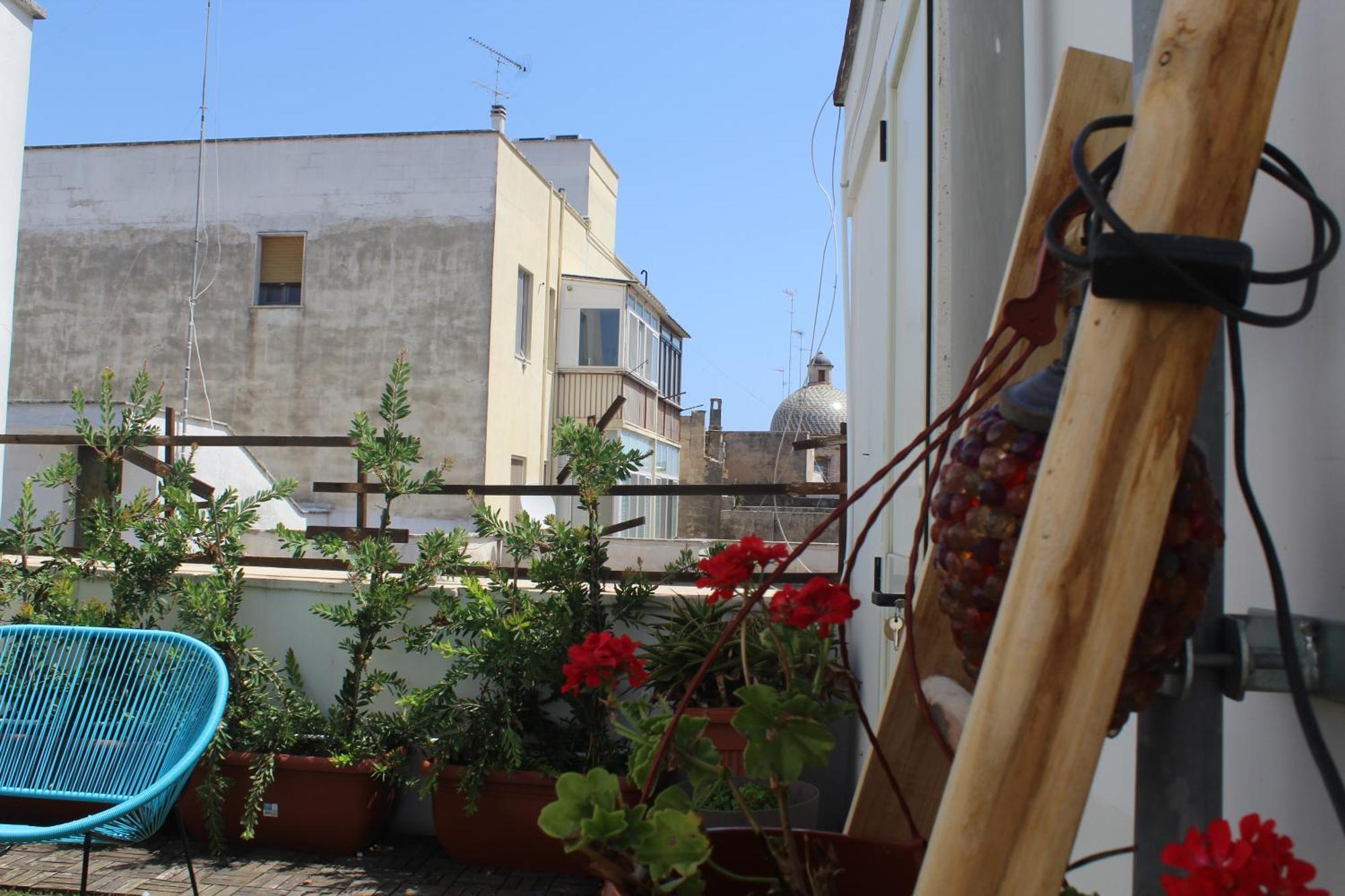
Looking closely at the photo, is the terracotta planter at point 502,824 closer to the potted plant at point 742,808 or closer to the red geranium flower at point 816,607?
the potted plant at point 742,808

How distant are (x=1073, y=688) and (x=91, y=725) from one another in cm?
347

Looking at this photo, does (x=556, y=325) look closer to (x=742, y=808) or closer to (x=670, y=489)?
(x=670, y=489)

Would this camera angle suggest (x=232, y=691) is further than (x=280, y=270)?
No

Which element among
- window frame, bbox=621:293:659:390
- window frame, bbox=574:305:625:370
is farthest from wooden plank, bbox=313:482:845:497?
window frame, bbox=621:293:659:390

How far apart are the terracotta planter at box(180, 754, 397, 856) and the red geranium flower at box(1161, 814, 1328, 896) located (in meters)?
3.99

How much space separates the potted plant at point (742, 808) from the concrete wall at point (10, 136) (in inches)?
285

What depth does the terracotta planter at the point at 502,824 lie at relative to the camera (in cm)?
394

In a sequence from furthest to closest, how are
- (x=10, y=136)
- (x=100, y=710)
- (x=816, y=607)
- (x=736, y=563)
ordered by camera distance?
(x=10, y=136) < (x=100, y=710) < (x=736, y=563) < (x=816, y=607)

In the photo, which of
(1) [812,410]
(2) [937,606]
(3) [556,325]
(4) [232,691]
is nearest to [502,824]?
(4) [232,691]

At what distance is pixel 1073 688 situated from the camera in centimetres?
56

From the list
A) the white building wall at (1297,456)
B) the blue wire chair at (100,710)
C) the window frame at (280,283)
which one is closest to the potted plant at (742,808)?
the white building wall at (1297,456)

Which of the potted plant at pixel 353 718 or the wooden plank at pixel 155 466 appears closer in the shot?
the potted plant at pixel 353 718

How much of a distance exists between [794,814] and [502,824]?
52.0 inches

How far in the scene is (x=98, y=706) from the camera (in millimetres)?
3322
